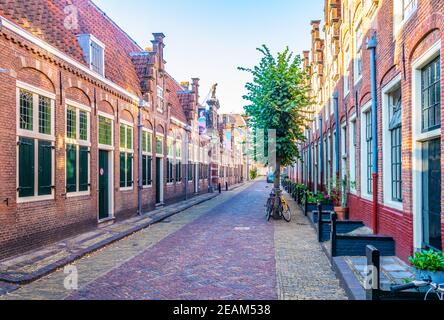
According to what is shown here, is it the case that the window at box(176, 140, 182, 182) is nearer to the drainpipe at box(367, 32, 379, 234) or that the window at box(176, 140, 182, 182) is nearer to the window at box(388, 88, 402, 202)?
the drainpipe at box(367, 32, 379, 234)

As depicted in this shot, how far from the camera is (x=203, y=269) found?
8148 millimetres

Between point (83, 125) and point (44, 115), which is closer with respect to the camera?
point (44, 115)

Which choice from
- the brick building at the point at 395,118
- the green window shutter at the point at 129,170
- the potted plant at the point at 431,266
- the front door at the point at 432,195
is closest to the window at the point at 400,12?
the brick building at the point at 395,118

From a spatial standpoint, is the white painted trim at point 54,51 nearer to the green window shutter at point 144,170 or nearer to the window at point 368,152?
the green window shutter at point 144,170

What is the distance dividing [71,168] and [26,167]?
2.32 metres

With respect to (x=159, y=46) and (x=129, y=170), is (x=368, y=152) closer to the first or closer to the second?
(x=129, y=170)

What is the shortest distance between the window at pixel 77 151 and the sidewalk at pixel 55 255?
1.57m

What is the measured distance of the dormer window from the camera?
43.8 feet

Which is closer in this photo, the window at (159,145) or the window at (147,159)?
the window at (147,159)

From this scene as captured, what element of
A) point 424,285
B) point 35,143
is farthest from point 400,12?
point 35,143

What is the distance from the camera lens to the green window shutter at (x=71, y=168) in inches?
464

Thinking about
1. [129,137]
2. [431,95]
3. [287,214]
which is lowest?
[287,214]

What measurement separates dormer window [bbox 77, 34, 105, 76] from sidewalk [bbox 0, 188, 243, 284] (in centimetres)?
548

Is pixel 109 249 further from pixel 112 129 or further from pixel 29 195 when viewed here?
pixel 112 129
